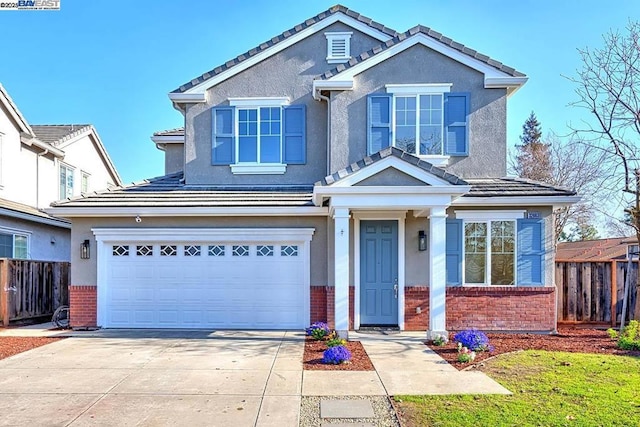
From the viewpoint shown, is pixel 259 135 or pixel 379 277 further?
pixel 259 135

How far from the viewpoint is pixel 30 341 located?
9.79m

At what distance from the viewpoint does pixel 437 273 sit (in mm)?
9625

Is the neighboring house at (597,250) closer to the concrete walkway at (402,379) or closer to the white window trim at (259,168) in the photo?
the white window trim at (259,168)

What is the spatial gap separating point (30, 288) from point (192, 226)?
4981 mm

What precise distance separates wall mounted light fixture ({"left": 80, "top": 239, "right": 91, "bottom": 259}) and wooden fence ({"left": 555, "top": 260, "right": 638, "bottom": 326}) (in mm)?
11492

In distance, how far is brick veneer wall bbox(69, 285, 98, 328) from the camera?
11.3m

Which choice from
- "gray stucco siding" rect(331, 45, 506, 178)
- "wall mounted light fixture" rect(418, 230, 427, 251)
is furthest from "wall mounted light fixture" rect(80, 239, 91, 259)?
"wall mounted light fixture" rect(418, 230, 427, 251)

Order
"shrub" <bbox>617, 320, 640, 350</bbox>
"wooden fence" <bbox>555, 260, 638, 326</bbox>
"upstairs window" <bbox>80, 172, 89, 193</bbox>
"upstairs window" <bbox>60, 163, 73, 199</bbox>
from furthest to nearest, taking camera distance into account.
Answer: "upstairs window" <bbox>80, 172, 89, 193</bbox> → "upstairs window" <bbox>60, 163, 73, 199</bbox> → "wooden fence" <bbox>555, 260, 638, 326</bbox> → "shrub" <bbox>617, 320, 640, 350</bbox>

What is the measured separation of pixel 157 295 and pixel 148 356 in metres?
3.21

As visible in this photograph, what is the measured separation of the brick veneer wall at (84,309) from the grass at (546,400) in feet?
27.3

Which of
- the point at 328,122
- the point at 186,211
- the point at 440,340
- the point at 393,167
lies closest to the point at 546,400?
the point at 440,340

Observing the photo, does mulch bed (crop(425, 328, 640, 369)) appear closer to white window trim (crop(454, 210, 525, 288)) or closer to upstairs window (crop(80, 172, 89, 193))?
white window trim (crop(454, 210, 525, 288))

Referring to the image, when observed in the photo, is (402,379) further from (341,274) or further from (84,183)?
(84,183)

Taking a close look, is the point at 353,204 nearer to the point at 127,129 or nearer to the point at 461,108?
the point at 461,108
